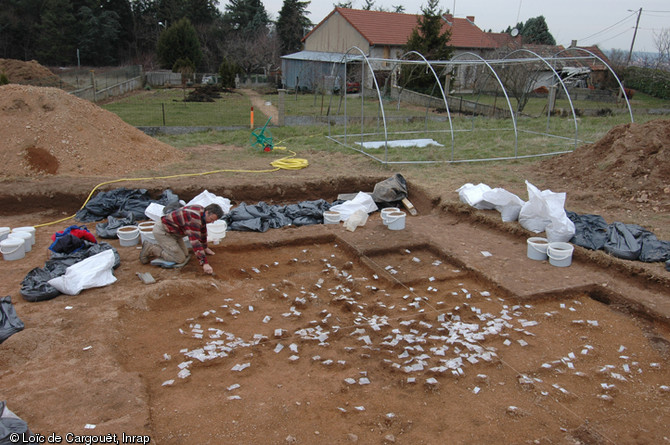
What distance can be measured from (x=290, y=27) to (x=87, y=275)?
4648 cm

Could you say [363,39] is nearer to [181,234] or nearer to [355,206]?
[355,206]

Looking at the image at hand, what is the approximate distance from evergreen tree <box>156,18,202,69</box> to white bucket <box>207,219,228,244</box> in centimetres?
3431

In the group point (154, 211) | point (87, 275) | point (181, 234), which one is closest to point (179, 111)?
point (154, 211)

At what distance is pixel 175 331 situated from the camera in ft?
17.4

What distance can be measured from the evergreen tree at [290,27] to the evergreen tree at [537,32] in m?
23.0

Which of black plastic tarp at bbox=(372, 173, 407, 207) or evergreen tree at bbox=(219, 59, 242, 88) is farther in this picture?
evergreen tree at bbox=(219, 59, 242, 88)

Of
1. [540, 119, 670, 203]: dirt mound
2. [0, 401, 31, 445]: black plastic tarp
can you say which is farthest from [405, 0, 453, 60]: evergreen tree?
[0, 401, 31, 445]: black plastic tarp

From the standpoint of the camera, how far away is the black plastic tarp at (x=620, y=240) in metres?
6.54

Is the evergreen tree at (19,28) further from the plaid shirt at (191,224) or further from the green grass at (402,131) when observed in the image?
the plaid shirt at (191,224)

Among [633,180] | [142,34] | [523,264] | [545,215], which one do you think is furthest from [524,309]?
[142,34]

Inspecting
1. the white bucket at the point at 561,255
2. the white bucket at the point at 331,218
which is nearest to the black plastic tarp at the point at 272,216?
the white bucket at the point at 331,218

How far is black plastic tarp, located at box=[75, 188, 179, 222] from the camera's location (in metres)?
9.04

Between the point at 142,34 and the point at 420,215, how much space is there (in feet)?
149

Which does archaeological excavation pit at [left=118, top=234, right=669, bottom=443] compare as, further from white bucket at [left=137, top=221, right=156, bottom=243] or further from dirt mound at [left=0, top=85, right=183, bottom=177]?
dirt mound at [left=0, top=85, right=183, bottom=177]
